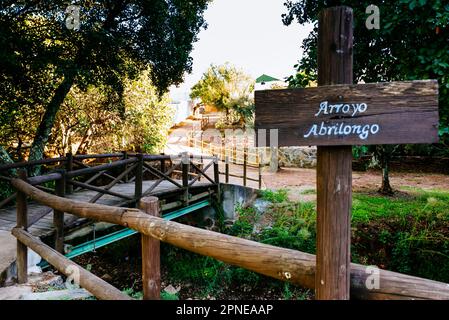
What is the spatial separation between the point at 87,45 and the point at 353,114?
681cm

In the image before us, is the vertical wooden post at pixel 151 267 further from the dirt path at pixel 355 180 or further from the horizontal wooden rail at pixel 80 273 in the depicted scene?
the dirt path at pixel 355 180

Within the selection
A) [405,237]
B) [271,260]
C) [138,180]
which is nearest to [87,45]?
[138,180]

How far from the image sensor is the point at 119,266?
386 inches

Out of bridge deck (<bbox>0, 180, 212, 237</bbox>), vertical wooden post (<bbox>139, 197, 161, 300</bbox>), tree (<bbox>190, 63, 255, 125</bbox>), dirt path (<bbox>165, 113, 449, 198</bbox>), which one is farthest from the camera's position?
tree (<bbox>190, 63, 255, 125</bbox>)

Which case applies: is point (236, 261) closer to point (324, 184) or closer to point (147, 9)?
point (324, 184)

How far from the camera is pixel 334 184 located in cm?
151

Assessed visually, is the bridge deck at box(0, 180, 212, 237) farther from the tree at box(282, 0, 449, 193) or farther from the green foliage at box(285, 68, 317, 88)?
the tree at box(282, 0, 449, 193)

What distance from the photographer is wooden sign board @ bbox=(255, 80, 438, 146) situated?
1.33m

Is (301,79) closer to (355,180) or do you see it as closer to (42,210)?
(42,210)

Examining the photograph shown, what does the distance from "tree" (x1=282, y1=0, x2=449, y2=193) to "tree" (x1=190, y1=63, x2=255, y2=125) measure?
17.1 m

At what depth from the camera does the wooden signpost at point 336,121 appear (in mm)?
1370

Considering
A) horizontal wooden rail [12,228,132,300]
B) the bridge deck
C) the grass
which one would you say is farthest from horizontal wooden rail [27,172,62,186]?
the grass

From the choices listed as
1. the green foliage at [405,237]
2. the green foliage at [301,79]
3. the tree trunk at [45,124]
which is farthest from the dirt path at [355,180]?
the tree trunk at [45,124]

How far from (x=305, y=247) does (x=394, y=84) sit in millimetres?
6896
